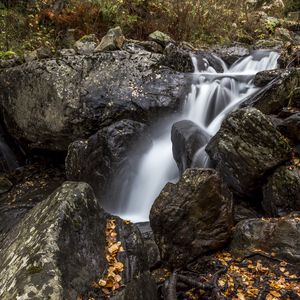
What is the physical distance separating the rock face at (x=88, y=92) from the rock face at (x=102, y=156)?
88 centimetres

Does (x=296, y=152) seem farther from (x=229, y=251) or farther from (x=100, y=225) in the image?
(x=100, y=225)

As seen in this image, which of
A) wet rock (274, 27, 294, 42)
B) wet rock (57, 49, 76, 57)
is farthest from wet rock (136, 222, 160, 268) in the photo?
wet rock (274, 27, 294, 42)

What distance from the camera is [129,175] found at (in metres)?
7.65

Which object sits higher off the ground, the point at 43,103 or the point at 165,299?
the point at 43,103

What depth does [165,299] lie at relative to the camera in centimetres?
→ 350

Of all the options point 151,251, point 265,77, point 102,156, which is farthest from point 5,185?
point 265,77

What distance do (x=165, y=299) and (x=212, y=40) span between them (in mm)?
11617

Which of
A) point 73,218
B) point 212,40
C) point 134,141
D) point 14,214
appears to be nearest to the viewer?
point 73,218

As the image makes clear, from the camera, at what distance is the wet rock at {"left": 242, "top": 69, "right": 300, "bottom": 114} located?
6.59 metres

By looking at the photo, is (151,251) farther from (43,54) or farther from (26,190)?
(43,54)

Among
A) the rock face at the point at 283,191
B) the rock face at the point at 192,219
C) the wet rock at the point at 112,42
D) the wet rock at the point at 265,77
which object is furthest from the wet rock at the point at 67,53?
the rock face at the point at 283,191

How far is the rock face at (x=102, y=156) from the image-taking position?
25.0 ft

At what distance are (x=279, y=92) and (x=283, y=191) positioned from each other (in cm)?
242

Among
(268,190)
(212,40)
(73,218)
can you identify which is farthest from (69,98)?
(212,40)
